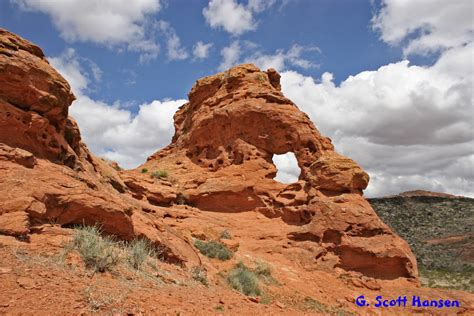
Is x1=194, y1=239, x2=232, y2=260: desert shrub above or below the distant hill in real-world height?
below

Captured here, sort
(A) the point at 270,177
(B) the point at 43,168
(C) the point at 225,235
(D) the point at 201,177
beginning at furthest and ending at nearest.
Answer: (D) the point at 201,177
(A) the point at 270,177
(C) the point at 225,235
(B) the point at 43,168

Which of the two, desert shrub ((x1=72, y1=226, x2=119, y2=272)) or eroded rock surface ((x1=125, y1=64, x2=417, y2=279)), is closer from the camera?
desert shrub ((x1=72, y1=226, x2=119, y2=272))

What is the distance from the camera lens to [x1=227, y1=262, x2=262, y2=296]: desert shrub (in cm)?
1078

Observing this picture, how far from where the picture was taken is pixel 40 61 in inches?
432

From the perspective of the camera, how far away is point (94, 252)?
682 cm

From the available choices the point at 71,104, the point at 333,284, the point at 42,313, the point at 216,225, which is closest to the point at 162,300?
the point at 42,313

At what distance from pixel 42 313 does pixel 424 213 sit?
64.5 meters

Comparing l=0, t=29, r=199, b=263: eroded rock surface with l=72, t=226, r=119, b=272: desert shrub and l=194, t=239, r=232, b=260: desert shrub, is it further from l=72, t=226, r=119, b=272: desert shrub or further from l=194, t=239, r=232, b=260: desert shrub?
l=194, t=239, r=232, b=260: desert shrub

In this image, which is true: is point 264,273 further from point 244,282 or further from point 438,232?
point 438,232

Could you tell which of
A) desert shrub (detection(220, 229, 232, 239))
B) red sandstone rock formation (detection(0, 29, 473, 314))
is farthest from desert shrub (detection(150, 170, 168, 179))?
desert shrub (detection(220, 229, 232, 239))

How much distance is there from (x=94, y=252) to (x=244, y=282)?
5.53 metres

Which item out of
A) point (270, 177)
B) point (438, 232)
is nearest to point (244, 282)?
point (270, 177)

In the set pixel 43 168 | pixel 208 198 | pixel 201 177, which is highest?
pixel 201 177

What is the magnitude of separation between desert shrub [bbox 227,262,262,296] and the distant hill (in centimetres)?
1757
